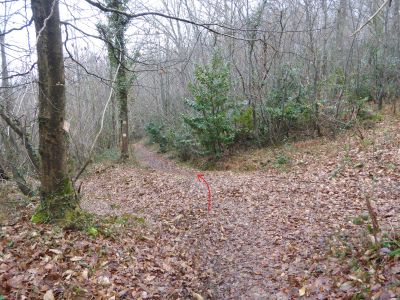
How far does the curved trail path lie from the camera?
4.45 m

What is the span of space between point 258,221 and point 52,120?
445 centimetres

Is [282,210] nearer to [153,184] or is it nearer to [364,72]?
[153,184]

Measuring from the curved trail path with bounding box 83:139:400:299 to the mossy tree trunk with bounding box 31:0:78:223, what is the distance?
6.34 ft

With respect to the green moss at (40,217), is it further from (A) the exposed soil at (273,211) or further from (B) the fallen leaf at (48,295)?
(A) the exposed soil at (273,211)

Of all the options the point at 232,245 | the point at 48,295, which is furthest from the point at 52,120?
the point at 232,245

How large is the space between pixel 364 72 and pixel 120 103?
11.9 meters

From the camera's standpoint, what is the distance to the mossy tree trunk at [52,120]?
4.43 m

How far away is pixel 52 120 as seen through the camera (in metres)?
4.58

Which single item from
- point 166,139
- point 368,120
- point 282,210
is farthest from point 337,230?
point 166,139

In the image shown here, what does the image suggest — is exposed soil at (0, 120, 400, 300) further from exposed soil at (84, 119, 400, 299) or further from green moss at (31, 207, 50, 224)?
green moss at (31, 207, 50, 224)

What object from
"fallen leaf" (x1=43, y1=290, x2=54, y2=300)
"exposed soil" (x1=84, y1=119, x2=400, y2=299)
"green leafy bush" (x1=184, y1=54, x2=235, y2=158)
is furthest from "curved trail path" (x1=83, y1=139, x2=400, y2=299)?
"green leafy bush" (x1=184, y1=54, x2=235, y2=158)

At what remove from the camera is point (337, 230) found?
536cm

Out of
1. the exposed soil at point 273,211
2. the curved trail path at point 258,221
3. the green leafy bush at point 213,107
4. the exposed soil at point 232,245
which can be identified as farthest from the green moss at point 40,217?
the green leafy bush at point 213,107

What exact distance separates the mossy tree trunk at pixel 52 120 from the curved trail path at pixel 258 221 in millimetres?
1931
